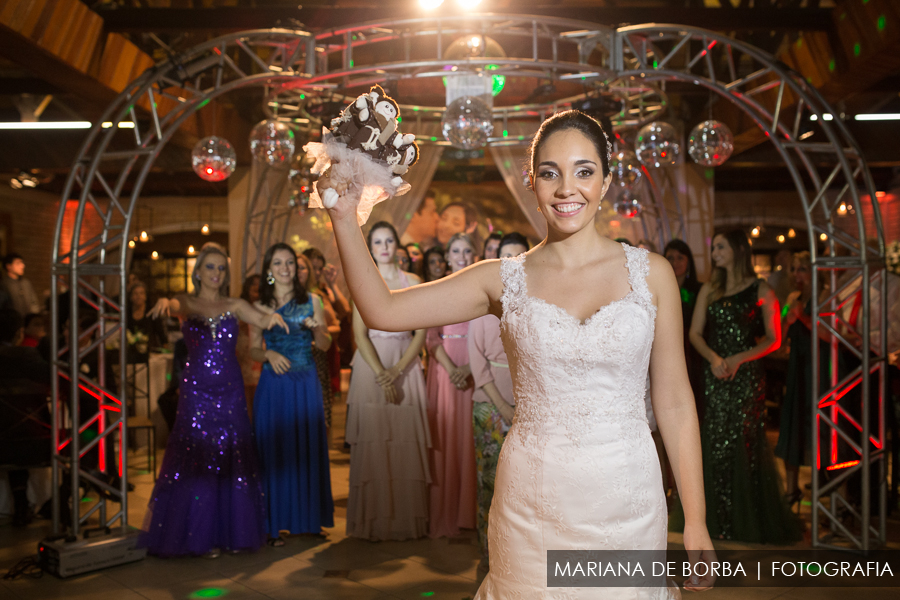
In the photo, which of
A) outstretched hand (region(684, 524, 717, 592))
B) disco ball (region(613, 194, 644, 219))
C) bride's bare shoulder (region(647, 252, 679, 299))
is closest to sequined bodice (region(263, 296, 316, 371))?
bride's bare shoulder (region(647, 252, 679, 299))

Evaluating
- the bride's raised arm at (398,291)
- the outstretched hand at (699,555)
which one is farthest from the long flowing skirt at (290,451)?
the outstretched hand at (699,555)

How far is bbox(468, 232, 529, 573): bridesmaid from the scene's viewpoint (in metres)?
3.74

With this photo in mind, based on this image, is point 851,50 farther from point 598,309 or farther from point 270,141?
point 598,309

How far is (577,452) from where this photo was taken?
165 cm

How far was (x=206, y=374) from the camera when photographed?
4262 mm

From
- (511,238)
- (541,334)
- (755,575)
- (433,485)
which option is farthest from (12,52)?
(755,575)

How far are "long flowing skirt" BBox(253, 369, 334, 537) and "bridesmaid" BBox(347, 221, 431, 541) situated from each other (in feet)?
0.71

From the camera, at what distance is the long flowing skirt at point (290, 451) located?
4.46 m

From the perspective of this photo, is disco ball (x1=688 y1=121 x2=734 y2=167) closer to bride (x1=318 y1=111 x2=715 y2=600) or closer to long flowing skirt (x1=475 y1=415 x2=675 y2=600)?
bride (x1=318 y1=111 x2=715 y2=600)

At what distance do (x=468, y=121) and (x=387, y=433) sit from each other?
2.17 meters

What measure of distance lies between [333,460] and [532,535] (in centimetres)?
532

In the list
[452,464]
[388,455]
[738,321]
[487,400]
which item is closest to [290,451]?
[388,455]

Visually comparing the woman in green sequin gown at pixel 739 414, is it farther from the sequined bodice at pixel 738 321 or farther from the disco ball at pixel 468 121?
the disco ball at pixel 468 121

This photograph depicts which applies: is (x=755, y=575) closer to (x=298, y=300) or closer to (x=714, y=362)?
(x=714, y=362)
